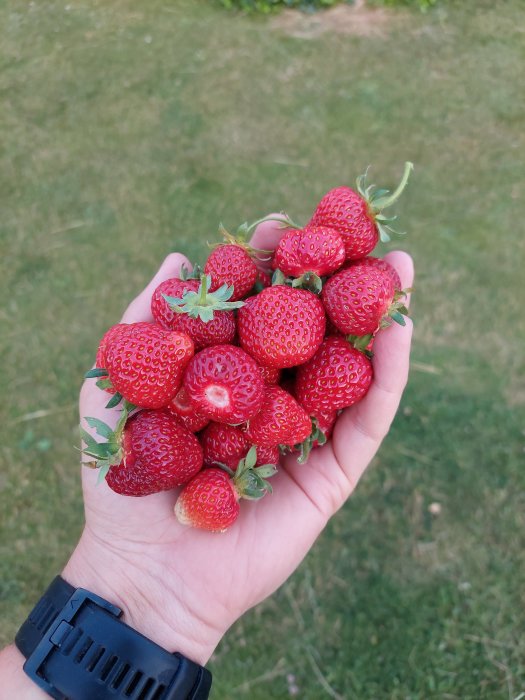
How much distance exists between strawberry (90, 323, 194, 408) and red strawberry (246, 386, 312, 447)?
225mm

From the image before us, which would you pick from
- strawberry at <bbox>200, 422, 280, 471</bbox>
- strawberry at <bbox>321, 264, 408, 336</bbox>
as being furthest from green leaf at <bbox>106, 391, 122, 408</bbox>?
strawberry at <bbox>321, 264, 408, 336</bbox>

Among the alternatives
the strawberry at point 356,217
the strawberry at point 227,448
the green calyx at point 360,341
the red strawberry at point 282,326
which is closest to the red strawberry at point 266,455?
the strawberry at point 227,448

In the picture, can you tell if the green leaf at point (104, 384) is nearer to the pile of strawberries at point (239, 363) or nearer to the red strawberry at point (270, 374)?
the pile of strawberries at point (239, 363)

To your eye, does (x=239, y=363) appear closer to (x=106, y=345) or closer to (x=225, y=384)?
(x=225, y=384)

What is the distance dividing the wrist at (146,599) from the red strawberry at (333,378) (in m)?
0.62

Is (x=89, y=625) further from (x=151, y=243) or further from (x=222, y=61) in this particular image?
(x=222, y=61)

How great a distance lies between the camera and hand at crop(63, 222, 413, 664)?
1605mm

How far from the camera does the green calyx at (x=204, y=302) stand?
1.46 metres

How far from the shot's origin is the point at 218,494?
58.9 inches

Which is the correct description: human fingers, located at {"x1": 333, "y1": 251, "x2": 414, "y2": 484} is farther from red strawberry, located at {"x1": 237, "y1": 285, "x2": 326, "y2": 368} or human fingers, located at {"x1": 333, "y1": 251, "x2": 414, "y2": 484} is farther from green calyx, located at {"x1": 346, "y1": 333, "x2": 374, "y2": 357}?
red strawberry, located at {"x1": 237, "y1": 285, "x2": 326, "y2": 368}

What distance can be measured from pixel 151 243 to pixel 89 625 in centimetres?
217

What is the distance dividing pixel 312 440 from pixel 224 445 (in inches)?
10.5

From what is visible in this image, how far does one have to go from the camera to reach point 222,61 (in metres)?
3.93

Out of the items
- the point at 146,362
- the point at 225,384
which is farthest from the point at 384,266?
the point at 146,362
